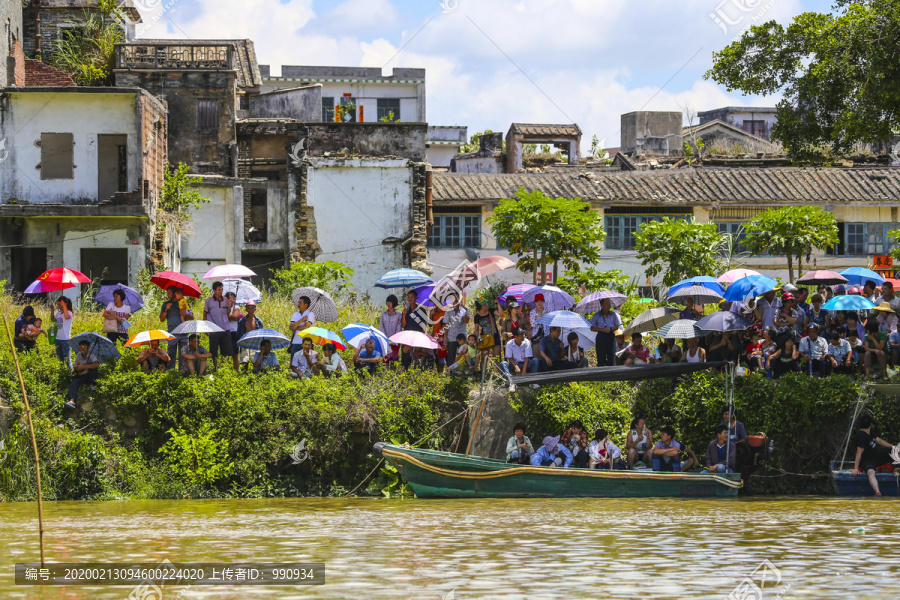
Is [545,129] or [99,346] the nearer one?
[99,346]

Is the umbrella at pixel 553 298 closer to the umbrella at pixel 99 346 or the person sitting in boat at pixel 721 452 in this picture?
the person sitting in boat at pixel 721 452

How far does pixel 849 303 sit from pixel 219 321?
33.7 feet

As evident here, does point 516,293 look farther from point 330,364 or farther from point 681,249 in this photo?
point 681,249

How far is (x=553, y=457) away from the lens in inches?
656

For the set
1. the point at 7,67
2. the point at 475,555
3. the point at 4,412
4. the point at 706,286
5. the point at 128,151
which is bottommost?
the point at 475,555

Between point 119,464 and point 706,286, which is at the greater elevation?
point 706,286

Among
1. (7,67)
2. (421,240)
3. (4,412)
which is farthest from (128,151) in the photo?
(4,412)

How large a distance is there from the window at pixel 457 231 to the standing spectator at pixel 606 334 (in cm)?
1641

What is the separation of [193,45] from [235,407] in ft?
70.9

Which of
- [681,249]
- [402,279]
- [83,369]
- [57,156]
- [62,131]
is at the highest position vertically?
[62,131]

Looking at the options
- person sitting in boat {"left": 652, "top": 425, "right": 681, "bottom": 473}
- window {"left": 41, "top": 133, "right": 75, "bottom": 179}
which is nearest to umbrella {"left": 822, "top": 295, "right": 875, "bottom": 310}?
person sitting in boat {"left": 652, "top": 425, "right": 681, "bottom": 473}

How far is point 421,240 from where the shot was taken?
105 feet

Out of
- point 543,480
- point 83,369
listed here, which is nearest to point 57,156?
point 83,369

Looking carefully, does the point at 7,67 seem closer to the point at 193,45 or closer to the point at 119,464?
the point at 193,45
